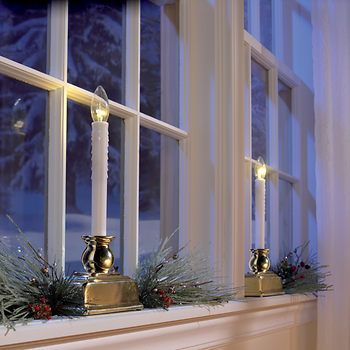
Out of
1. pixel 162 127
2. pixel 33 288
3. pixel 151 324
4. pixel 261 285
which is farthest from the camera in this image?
pixel 261 285

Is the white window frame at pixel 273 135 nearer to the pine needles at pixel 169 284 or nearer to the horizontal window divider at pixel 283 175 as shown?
the horizontal window divider at pixel 283 175

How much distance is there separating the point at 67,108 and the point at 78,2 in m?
0.21

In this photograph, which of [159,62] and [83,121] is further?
[159,62]

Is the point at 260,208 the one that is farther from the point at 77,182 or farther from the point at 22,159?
the point at 22,159

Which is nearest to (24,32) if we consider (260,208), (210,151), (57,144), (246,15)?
(57,144)

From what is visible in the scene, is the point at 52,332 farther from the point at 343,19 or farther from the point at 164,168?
the point at 343,19

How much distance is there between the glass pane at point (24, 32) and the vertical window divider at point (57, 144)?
0.02 m

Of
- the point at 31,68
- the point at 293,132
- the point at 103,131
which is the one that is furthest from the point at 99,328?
the point at 293,132

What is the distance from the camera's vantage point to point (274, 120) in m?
2.12

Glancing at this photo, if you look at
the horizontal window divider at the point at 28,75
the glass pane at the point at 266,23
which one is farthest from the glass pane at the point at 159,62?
the glass pane at the point at 266,23

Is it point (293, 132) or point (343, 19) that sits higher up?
point (343, 19)

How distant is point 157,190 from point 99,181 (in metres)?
0.47

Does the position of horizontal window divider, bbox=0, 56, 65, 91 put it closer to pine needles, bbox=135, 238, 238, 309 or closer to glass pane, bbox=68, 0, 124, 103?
glass pane, bbox=68, 0, 124, 103

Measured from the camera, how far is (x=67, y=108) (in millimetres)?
1148
